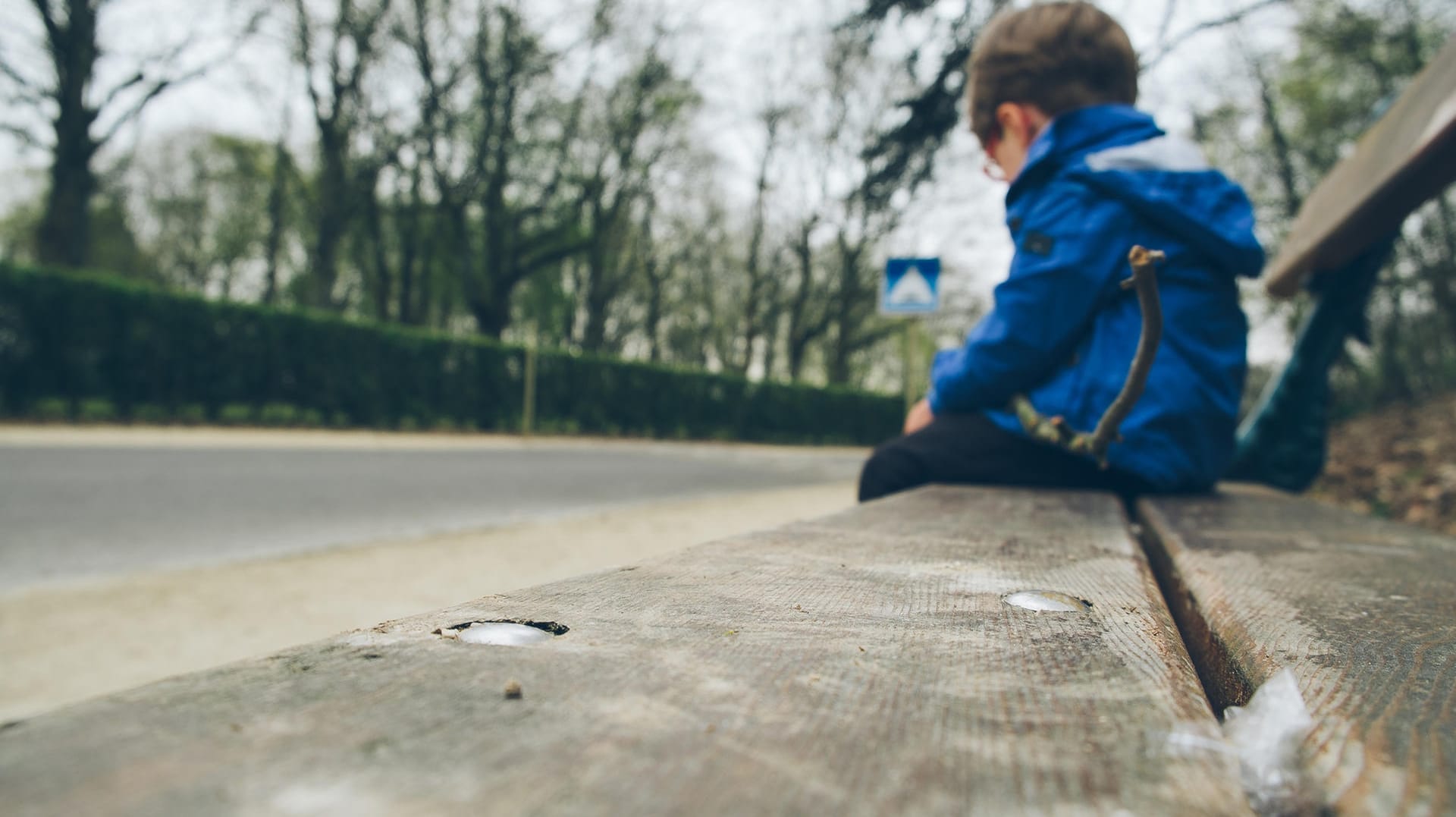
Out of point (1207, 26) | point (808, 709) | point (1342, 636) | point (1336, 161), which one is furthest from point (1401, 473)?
point (1336, 161)

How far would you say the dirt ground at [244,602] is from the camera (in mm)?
3160

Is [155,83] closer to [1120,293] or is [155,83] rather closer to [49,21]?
[49,21]

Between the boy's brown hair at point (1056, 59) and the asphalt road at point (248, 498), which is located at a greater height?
the boy's brown hair at point (1056, 59)

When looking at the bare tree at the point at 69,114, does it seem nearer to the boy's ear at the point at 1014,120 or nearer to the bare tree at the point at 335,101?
the bare tree at the point at 335,101

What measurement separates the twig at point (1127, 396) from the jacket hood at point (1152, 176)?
0.84ft

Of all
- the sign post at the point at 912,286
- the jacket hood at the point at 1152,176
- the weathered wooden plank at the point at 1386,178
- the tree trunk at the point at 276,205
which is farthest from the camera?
the tree trunk at the point at 276,205

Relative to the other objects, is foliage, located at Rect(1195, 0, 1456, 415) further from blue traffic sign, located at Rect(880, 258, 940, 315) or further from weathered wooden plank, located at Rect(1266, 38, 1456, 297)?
weathered wooden plank, located at Rect(1266, 38, 1456, 297)

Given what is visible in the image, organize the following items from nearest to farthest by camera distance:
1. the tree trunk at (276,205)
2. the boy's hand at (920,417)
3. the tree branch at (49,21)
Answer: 1. the boy's hand at (920,417)
2. the tree branch at (49,21)
3. the tree trunk at (276,205)

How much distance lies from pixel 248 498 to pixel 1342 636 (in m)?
6.76

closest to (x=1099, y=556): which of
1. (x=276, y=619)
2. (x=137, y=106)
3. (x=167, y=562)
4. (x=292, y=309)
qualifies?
(x=276, y=619)

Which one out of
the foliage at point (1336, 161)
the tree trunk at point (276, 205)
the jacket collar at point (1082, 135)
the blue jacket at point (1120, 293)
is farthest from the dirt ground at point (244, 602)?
the tree trunk at point (276, 205)

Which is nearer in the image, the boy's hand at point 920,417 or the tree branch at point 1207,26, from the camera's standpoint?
the boy's hand at point 920,417

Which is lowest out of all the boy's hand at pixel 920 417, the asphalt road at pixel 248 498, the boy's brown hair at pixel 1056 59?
the asphalt road at pixel 248 498

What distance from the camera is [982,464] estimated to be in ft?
6.72
